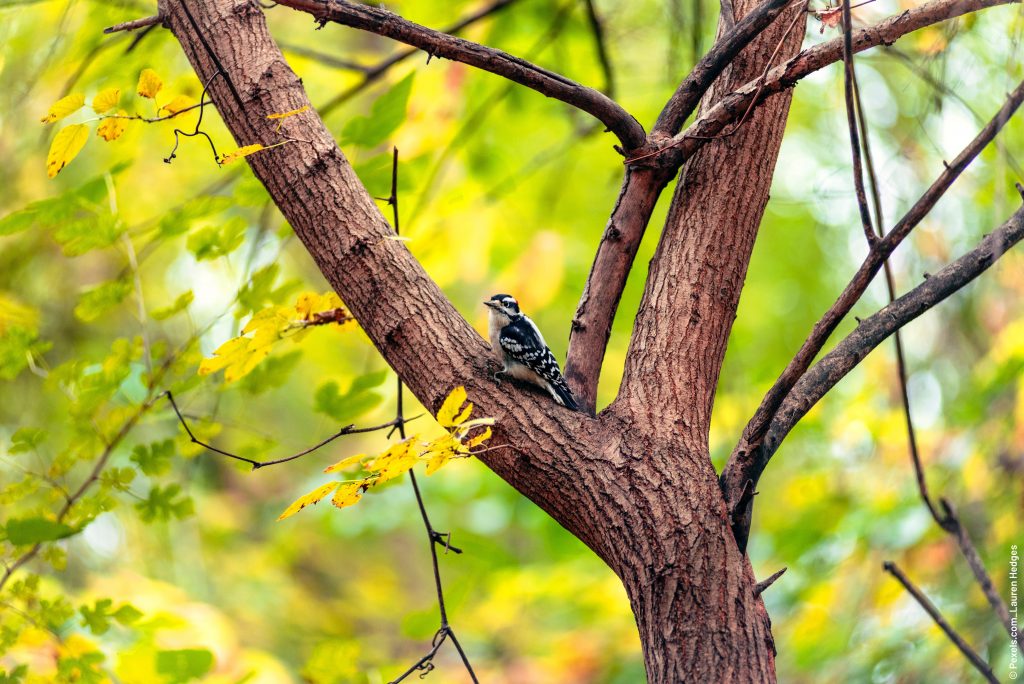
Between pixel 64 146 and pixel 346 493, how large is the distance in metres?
1.15

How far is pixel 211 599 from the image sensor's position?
7.44 meters

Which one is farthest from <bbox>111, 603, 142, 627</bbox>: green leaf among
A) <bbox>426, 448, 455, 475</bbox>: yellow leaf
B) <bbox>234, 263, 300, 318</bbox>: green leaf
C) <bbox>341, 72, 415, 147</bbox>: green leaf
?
<bbox>341, 72, 415, 147</bbox>: green leaf

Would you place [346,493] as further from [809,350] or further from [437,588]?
[809,350]

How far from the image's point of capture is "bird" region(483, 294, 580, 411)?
2.86 metres

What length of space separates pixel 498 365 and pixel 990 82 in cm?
288

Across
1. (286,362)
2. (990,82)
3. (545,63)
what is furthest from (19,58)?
(990,82)

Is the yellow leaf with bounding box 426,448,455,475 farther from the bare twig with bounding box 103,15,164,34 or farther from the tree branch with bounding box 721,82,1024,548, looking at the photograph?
the bare twig with bounding box 103,15,164,34

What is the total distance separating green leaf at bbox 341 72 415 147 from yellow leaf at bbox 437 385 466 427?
5.00 feet

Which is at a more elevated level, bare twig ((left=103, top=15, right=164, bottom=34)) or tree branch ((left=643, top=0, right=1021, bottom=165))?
bare twig ((left=103, top=15, right=164, bottom=34))

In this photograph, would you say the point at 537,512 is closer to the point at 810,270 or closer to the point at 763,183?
the point at 763,183

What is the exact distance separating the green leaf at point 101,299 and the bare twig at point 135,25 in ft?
3.00

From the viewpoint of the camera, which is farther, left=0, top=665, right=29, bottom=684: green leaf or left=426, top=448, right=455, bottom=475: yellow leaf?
left=0, top=665, right=29, bottom=684: green leaf

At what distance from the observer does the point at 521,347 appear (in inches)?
147

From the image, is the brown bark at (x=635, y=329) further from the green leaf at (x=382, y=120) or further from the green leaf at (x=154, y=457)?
the green leaf at (x=154, y=457)
